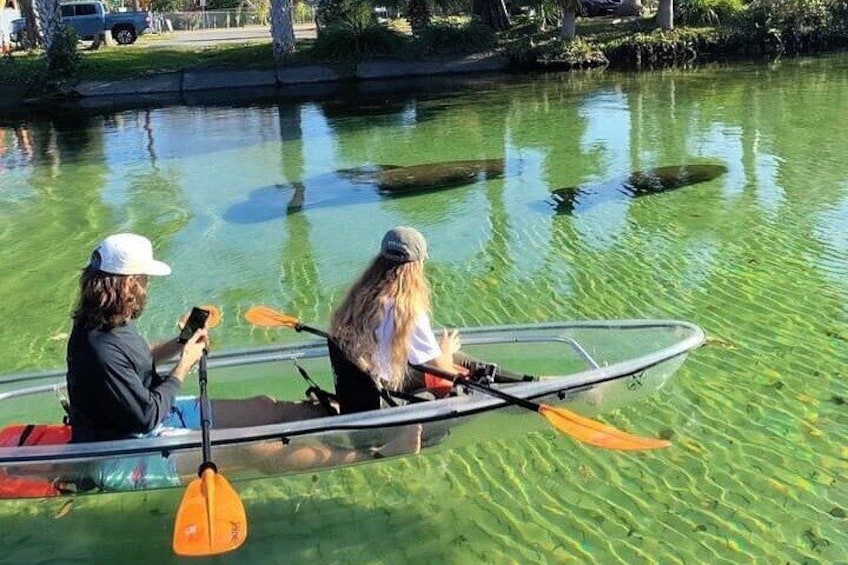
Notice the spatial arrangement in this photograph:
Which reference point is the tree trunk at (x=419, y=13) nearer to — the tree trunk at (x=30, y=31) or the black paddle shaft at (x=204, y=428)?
the tree trunk at (x=30, y=31)

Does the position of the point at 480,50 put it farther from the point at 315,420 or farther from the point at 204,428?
the point at 204,428

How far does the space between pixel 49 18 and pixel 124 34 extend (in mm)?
10108

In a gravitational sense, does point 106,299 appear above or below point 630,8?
below

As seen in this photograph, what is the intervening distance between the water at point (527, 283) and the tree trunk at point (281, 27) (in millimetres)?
11232

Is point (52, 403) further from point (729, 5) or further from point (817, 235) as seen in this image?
point (729, 5)

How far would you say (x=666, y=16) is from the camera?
31094mm

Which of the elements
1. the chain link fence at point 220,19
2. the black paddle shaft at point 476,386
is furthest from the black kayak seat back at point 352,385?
the chain link fence at point 220,19

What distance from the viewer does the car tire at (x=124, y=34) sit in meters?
39.1

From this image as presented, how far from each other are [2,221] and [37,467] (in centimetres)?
899

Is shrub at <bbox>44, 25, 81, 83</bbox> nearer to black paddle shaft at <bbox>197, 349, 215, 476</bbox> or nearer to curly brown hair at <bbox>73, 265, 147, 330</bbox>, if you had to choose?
black paddle shaft at <bbox>197, 349, 215, 476</bbox>

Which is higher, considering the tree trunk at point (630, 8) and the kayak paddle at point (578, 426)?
the tree trunk at point (630, 8)

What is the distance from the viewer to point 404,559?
446cm

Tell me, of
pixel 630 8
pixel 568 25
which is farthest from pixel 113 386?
pixel 630 8

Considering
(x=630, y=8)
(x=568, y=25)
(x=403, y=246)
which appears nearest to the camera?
(x=403, y=246)
